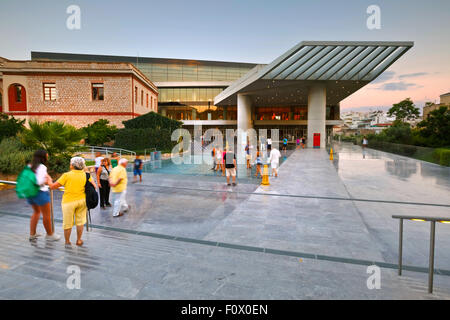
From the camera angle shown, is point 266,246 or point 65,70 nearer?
point 266,246

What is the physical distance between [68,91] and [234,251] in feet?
106

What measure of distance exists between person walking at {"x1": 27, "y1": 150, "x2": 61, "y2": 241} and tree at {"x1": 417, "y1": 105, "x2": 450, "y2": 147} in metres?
38.6

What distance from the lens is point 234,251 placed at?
484 cm

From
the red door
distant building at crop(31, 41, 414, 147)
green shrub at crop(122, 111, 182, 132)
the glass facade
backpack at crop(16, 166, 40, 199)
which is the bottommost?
backpack at crop(16, 166, 40, 199)

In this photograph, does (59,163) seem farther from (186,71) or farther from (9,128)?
(186,71)

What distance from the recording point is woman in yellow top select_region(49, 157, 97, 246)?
4.79m

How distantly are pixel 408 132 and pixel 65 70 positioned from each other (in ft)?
155

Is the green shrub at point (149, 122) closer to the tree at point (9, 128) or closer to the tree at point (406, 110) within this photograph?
the tree at point (9, 128)

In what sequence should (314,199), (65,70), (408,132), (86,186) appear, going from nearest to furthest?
1. (86,186)
2. (314,199)
3. (65,70)
4. (408,132)

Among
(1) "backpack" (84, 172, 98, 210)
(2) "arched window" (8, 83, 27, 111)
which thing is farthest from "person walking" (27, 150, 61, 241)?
(2) "arched window" (8, 83, 27, 111)

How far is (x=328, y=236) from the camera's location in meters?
5.61

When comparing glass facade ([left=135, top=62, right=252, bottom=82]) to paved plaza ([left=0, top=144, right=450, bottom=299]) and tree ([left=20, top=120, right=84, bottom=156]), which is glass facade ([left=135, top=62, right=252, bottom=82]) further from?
paved plaza ([left=0, top=144, right=450, bottom=299])

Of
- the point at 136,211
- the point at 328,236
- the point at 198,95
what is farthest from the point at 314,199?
the point at 198,95
